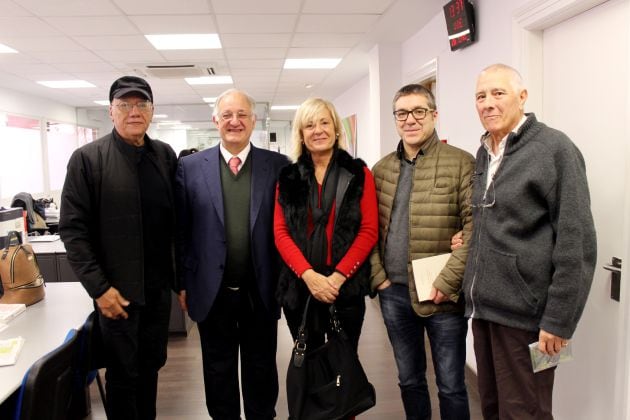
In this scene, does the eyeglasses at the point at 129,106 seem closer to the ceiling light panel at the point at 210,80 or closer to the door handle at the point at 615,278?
the door handle at the point at 615,278

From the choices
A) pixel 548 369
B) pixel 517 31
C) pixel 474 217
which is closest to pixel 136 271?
pixel 474 217

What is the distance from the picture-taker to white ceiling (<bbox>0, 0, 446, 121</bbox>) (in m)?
3.60

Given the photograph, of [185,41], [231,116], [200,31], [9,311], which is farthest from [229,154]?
[185,41]

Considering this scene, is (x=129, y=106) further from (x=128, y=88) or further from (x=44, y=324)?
(x=44, y=324)

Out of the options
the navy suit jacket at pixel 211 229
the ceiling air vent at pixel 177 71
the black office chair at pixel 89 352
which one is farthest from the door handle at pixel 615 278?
the ceiling air vent at pixel 177 71

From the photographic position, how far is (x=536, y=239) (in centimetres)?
144

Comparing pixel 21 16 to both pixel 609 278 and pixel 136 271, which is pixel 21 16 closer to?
pixel 136 271

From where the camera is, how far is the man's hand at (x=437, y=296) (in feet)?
5.65

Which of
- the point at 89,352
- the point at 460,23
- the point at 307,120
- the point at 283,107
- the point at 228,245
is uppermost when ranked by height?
the point at 283,107

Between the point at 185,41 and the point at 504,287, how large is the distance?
4.10m

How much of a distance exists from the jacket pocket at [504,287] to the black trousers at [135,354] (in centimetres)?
136

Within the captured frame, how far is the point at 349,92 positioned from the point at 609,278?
681 cm

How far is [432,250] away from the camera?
69.6 inches

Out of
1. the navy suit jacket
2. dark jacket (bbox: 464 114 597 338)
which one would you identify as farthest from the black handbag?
dark jacket (bbox: 464 114 597 338)
